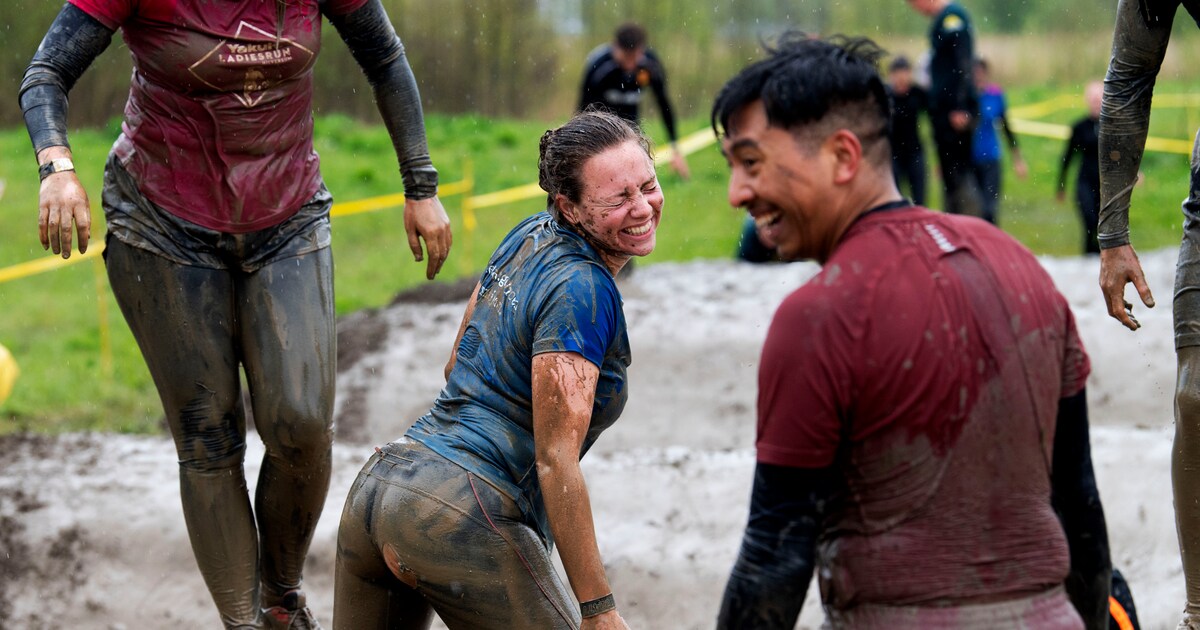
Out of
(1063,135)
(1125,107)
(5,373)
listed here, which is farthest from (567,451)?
(1063,135)

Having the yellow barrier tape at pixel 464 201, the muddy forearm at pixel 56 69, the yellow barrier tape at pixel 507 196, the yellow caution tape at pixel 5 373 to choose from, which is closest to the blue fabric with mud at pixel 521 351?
the muddy forearm at pixel 56 69

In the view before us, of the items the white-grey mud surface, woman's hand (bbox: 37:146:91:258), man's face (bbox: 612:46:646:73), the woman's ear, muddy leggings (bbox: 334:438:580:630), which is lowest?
the white-grey mud surface

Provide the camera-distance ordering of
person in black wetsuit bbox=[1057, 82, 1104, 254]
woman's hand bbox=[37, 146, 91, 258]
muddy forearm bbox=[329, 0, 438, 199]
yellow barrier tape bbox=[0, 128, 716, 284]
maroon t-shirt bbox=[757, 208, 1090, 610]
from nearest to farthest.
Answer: maroon t-shirt bbox=[757, 208, 1090, 610]
woman's hand bbox=[37, 146, 91, 258]
muddy forearm bbox=[329, 0, 438, 199]
yellow barrier tape bbox=[0, 128, 716, 284]
person in black wetsuit bbox=[1057, 82, 1104, 254]

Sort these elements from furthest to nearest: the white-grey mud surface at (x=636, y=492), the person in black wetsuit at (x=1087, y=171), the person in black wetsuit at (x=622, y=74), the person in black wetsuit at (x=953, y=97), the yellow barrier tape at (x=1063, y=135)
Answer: the yellow barrier tape at (x=1063, y=135) → the person in black wetsuit at (x=1087, y=171) → the person in black wetsuit at (x=622, y=74) → the person in black wetsuit at (x=953, y=97) → the white-grey mud surface at (x=636, y=492)

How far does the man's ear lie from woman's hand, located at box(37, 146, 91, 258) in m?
2.12

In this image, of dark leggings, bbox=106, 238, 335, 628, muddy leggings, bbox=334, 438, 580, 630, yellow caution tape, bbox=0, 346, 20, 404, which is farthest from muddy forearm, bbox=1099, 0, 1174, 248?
yellow caution tape, bbox=0, 346, 20, 404

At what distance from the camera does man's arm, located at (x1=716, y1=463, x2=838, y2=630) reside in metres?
2.23

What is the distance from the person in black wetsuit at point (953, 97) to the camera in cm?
1020

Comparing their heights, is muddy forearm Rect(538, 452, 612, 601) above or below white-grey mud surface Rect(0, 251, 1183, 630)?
above

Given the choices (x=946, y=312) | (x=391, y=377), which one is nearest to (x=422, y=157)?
(x=946, y=312)

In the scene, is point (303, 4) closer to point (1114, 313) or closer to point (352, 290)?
point (1114, 313)

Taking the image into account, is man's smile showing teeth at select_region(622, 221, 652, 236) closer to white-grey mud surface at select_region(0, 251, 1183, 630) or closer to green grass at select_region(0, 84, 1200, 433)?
white-grey mud surface at select_region(0, 251, 1183, 630)

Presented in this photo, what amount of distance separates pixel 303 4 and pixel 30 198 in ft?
34.2

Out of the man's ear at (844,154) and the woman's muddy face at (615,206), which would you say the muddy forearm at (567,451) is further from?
the man's ear at (844,154)
